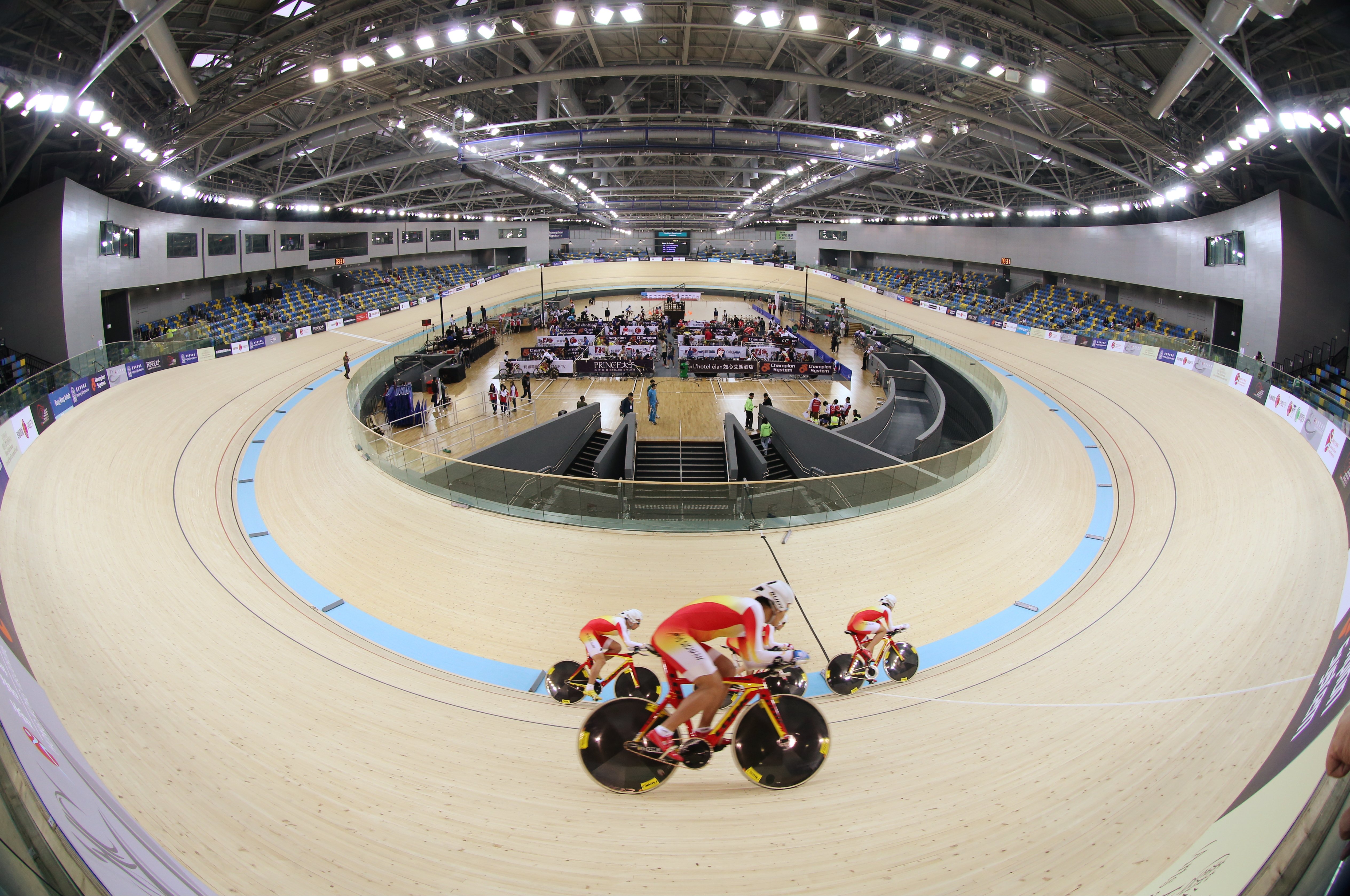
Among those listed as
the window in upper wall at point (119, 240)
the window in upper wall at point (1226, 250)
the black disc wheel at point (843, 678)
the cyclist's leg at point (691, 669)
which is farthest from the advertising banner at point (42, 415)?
the window in upper wall at point (1226, 250)

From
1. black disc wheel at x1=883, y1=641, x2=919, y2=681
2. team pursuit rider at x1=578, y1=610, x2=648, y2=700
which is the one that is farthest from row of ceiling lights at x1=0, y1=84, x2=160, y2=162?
black disc wheel at x1=883, y1=641, x2=919, y2=681

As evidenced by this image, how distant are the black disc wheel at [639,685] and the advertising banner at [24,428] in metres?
11.0

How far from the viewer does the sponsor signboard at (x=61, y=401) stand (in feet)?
35.7

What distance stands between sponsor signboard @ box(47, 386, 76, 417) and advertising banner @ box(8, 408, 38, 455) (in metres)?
1.10

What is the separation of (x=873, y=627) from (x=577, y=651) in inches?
110

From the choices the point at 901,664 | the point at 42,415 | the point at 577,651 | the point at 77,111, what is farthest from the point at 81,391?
the point at 901,664

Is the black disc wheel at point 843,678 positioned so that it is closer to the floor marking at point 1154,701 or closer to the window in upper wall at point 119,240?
the floor marking at point 1154,701

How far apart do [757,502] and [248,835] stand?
5926mm

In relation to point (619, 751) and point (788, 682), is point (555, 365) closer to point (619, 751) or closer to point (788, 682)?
point (788, 682)

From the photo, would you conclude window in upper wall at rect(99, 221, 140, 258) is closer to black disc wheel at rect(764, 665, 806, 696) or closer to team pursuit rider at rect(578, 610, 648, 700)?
team pursuit rider at rect(578, 610, 648, 700)

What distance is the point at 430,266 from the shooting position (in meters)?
48.4

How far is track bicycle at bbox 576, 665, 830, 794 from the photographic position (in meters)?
3.80

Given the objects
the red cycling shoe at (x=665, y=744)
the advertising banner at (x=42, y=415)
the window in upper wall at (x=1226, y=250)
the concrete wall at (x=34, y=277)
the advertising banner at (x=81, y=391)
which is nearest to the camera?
the red cycling shoe at (x=665, y=744)

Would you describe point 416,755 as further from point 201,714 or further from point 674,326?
point 674,326
